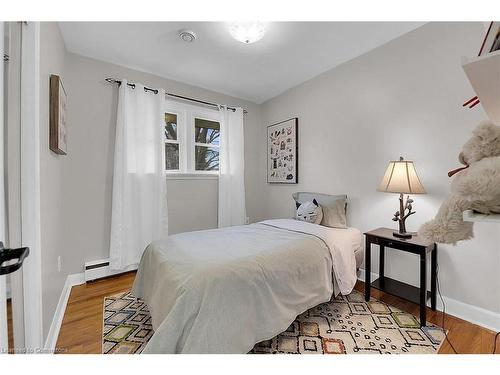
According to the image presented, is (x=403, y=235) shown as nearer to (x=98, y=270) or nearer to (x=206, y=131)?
(x=206, y=131)

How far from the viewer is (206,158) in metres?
3.32

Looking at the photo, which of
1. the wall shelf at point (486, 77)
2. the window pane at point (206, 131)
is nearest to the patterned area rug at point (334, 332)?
the wall shelf at point (486, 77)

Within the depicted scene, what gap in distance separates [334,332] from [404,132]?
72.9 inches

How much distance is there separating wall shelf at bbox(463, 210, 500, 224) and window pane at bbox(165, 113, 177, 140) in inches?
119

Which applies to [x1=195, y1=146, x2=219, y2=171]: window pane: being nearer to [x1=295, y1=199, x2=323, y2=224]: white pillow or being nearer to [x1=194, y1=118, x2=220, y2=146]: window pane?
[x1=194, y1=118, x2=220, y2=146]: window pane

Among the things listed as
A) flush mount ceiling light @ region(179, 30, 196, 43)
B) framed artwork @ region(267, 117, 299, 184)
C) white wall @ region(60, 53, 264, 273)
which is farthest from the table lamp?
white wall @ region(60, 53, 264, 273)

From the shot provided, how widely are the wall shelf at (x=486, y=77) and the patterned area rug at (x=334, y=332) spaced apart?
4.88 feet

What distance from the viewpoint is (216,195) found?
11.1 ft

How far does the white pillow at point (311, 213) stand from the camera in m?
2.47

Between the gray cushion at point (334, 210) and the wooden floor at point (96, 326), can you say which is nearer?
the wooden floor at point (96, 326)

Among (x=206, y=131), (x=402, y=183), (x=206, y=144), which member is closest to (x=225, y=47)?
(x=206, y=131)

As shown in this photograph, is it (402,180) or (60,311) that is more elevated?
(402,180)

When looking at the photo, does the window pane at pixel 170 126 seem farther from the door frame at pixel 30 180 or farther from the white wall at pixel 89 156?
the door frame at pixel 30 180
